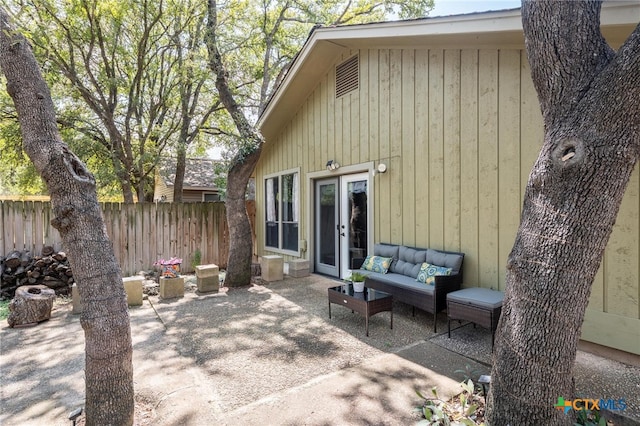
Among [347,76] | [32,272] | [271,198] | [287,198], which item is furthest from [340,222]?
[32,272]

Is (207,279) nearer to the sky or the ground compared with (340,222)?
nearer to the ground

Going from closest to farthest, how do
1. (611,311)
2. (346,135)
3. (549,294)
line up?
(549,294) < (611,311) < (346,135)

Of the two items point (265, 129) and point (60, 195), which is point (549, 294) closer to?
point (60, 195)

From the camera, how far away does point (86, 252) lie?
215 centimetres

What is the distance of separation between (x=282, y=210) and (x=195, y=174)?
833 centimetres

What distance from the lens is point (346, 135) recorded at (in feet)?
21.9

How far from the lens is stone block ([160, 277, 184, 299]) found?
19.0ft

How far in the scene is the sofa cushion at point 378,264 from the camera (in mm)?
5207

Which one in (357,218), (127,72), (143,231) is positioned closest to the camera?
(357,218)

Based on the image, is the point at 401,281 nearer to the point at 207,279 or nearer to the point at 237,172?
the point at 207,279

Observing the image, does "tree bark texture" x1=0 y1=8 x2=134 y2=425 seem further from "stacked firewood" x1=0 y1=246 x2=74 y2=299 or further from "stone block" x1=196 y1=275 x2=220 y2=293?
"stacked firewood" x1=0 y1=246 x2=74 y2=299

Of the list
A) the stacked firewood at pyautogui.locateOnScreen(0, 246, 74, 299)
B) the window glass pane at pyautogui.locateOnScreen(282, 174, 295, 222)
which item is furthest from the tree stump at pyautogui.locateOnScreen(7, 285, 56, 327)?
the window glass pane at pyautogui.locateOnScreen(282, 174, 295, 222)

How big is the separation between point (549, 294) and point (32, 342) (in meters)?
5.23

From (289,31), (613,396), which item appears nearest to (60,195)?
(613,396)
